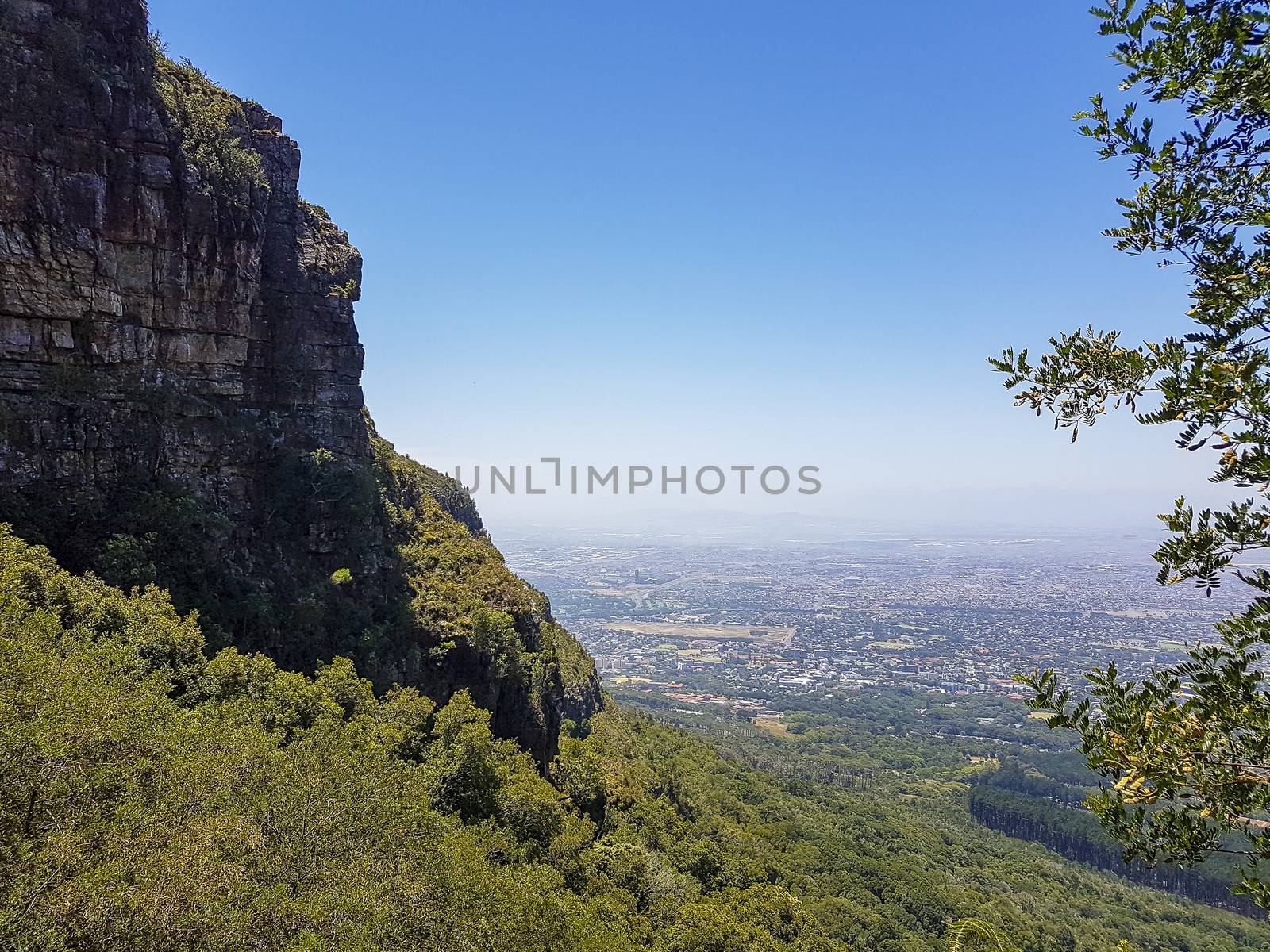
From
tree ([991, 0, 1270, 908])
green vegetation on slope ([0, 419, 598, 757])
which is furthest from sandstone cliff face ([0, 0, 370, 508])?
tree ([991, 0, 1270, 908])

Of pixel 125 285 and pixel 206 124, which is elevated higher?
pixel 206 124

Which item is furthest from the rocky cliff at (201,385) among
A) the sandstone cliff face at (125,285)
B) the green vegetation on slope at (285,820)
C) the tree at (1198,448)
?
the tree at (1198,448)

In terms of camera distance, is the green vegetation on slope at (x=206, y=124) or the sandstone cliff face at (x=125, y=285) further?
the green vegetation on slope at (x=206, y=124)

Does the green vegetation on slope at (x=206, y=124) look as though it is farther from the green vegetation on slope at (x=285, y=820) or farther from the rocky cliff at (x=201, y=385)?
the green vegetation on slope at (x=285, y=820)

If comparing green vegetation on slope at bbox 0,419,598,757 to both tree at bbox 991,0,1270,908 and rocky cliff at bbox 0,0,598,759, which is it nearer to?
rocky cliff at bbox 0,0,598,759

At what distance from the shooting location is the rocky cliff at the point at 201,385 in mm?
19875

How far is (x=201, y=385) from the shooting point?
82.8 feet

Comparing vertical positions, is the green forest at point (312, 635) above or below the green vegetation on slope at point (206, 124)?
below

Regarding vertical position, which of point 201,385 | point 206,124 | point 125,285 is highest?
point 206,124

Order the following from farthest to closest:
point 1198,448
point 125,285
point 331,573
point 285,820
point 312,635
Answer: point 331,573 → point 312,635 → point 125,285 → point 285,820 → point 1198,448

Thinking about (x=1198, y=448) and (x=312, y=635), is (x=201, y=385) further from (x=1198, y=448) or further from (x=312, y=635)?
(x=1198, y=448)

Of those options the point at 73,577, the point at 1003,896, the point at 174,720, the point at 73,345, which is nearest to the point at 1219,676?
the point at 174,720

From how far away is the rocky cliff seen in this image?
1988 centimetres

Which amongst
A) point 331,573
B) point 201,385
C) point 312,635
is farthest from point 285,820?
point 201,385
